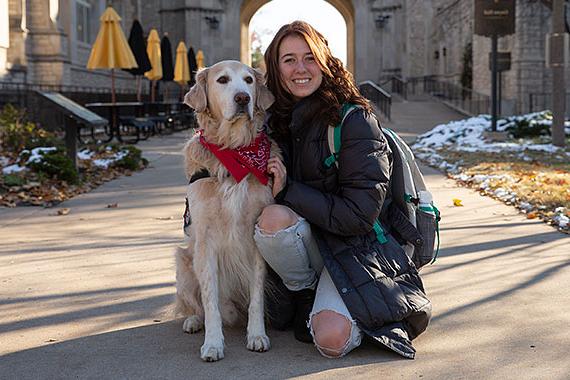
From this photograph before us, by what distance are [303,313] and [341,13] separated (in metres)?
48.5

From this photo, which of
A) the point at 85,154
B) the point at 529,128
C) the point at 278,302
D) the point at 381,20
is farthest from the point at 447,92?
the point at 278,302

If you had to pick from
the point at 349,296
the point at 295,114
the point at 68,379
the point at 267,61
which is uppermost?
the point at 267,61

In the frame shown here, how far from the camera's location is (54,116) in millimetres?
17484

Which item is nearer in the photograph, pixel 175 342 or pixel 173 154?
pixel 175 342

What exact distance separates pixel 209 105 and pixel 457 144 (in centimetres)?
1572

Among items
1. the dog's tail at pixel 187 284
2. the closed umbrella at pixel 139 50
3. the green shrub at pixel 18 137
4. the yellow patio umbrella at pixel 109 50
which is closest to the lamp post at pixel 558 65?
the yellow patio umbrella at pixel 109 50

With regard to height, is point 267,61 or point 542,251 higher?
point 267,61

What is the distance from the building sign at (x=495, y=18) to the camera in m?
21.1

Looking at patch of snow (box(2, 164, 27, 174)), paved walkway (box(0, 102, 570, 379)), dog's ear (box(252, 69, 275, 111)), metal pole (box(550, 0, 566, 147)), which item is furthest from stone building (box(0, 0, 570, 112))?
dog's ear (box(252, 69, 275, 111))

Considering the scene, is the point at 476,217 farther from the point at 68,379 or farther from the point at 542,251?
the point at 68,379

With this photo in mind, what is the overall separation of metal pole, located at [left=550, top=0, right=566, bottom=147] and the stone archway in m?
27.3

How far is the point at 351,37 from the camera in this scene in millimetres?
Answer: 47719

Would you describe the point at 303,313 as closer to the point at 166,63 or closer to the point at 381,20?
the point at 166,63

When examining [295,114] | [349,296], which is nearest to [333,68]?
[295,114]
